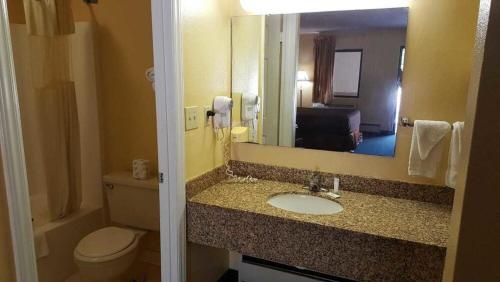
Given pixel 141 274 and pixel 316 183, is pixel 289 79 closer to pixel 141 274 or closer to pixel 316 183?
pixel 316 183

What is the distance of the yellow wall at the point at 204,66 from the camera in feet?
4.84

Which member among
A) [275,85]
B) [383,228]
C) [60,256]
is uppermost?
[275,85]

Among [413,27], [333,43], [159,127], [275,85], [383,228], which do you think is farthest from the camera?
[275,85]

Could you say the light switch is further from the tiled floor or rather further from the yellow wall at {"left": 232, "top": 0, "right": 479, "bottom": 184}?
the tiled floor

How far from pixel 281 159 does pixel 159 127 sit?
2.51 feet

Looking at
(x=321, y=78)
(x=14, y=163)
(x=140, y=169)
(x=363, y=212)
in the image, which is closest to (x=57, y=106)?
(x=140, y=169)

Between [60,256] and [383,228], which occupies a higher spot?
[383,228]

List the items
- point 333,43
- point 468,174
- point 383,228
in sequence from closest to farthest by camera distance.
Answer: point 468,174 → point 383,228 → point 333,43

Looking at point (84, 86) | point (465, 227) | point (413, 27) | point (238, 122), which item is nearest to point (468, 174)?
point (465, 227)

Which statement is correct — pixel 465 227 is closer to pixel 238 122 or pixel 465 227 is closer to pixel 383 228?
pixel 383 228

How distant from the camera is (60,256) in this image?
2.27 metres

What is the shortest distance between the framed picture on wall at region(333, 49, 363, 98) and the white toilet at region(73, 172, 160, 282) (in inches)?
53.5

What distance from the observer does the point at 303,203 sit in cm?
171

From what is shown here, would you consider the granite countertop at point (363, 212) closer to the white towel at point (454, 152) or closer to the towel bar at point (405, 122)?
the white towel at point (454, 152)
